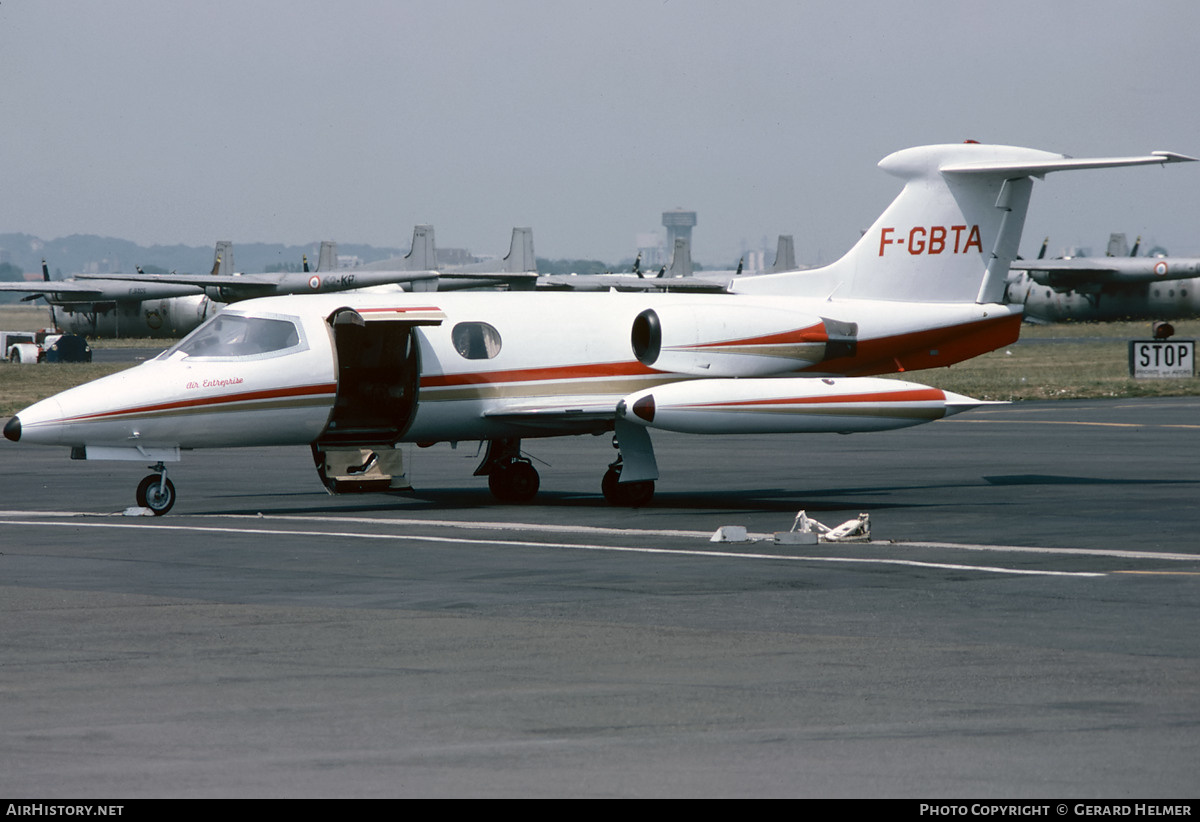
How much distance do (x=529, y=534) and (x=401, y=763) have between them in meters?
10.4

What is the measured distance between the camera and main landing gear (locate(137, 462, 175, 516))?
2061cm

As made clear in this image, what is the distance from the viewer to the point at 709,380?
21562 mm

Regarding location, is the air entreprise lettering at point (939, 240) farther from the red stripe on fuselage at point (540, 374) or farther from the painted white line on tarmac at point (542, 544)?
the painted white line on tarmac at point (542, 544)

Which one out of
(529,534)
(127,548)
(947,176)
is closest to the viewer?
(127,548)

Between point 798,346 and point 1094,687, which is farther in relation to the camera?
point 798,346

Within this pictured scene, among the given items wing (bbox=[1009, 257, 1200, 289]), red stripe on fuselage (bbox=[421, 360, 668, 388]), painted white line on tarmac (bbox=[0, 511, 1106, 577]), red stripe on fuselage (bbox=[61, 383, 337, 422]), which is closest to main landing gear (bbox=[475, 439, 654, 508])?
red stripe on fuselage (bbox=[421, 360, 668, 388])

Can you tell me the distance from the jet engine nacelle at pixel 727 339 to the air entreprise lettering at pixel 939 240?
2.28 m

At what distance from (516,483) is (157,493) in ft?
17.4

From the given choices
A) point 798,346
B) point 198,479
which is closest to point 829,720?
point 798,346

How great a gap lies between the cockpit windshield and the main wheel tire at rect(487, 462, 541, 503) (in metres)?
3.94

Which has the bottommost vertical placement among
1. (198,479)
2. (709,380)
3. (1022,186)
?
(198,479)

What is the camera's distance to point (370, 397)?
2195cm
